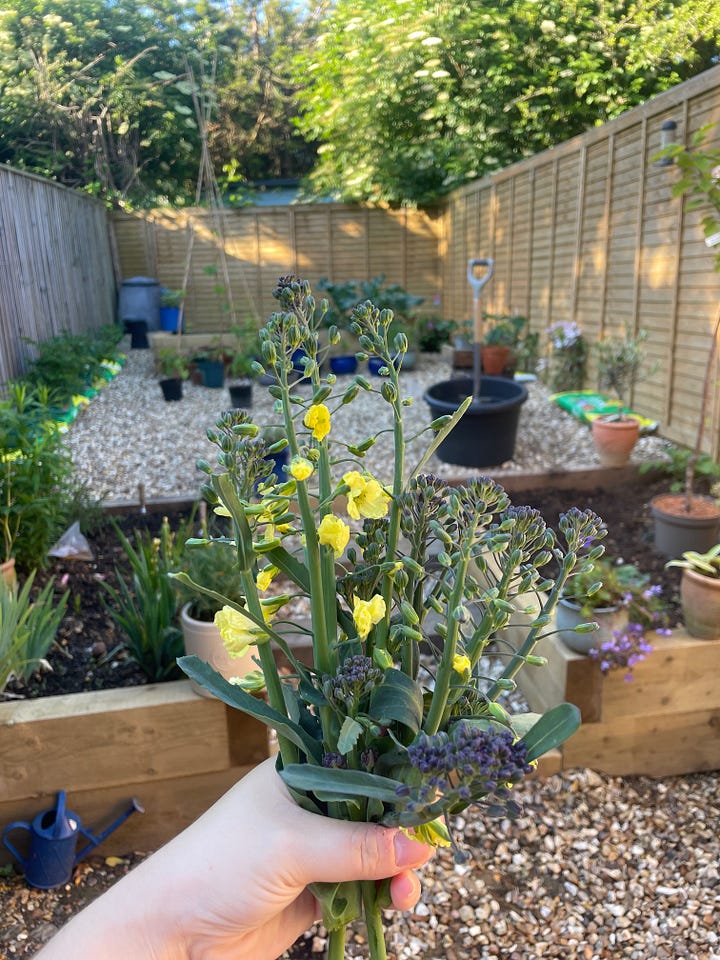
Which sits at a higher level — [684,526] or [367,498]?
[367,498]

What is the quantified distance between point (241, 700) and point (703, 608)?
1877mm

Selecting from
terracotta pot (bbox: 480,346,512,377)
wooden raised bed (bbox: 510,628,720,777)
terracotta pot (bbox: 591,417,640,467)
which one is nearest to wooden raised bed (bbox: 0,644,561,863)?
wooden raised bed (bbox: 510,628,720,777)

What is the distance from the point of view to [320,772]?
52 centimetres

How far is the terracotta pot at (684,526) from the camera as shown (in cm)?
295

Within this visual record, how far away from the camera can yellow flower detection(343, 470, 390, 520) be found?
0.54 meters

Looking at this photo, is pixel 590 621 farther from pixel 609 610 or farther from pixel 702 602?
pixel 702 602

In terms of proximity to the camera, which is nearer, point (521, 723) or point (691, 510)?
point (521, 723)

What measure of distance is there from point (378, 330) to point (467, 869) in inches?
64.0

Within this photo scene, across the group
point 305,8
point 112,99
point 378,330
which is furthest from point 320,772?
point 305,8

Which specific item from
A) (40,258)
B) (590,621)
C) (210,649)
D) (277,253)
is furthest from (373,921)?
(277,253)

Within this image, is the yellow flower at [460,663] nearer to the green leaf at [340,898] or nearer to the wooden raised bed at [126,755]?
the green leaf at [340,898]

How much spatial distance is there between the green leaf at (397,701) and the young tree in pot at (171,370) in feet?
21.3

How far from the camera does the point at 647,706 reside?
204 centimetres

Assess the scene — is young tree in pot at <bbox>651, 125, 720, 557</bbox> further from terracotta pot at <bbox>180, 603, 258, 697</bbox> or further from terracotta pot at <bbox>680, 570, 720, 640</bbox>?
terracotta pot at <bbox>180, 603, 258, 697</bbox>
